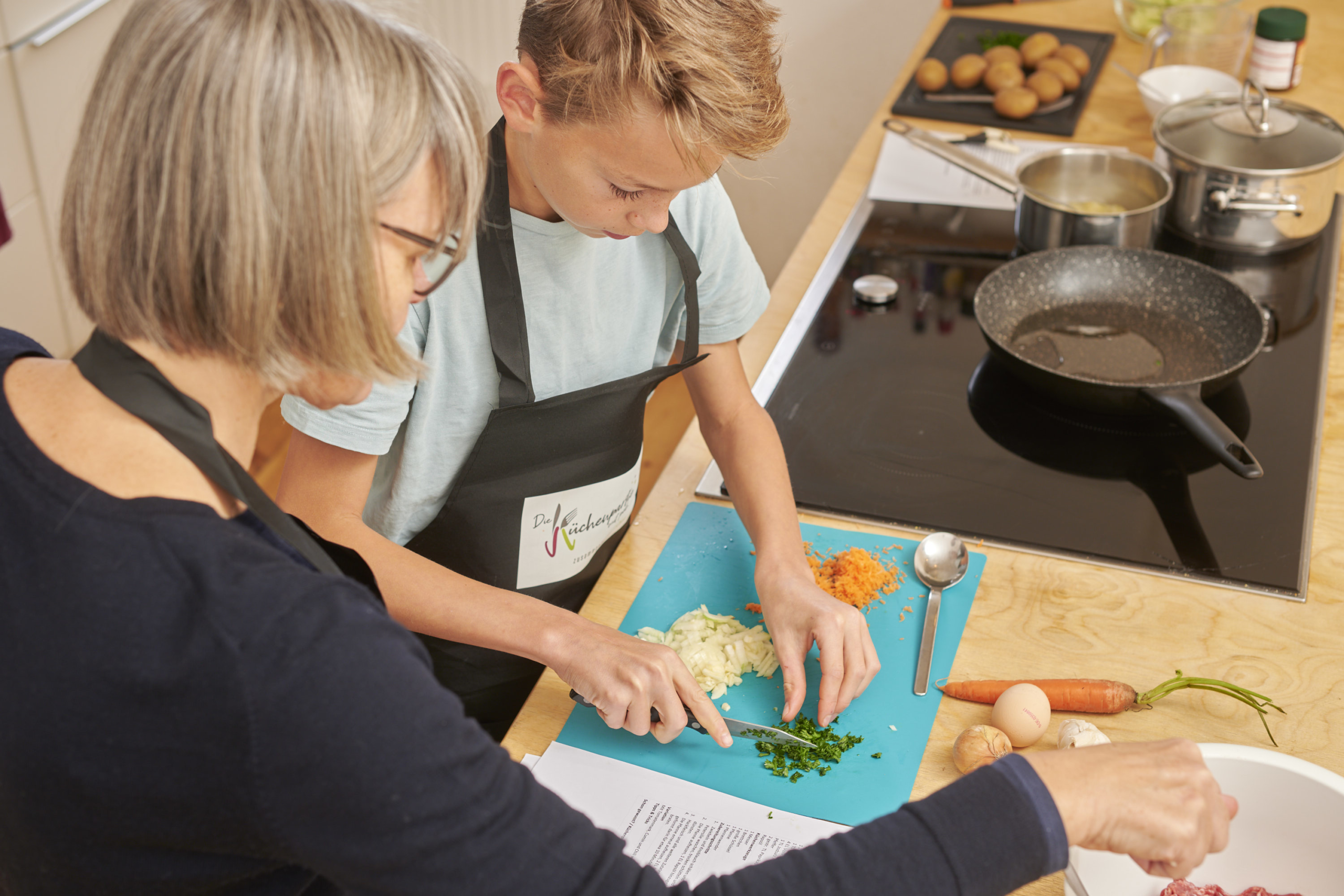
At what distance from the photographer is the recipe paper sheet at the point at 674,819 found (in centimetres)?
93

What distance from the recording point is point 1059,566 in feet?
4.02

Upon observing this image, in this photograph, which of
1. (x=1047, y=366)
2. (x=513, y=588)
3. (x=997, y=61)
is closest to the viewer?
(x=513, y=588)

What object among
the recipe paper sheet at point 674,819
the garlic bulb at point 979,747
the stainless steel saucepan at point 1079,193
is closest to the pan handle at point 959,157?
the stainless steel saucepan at point 1079,193

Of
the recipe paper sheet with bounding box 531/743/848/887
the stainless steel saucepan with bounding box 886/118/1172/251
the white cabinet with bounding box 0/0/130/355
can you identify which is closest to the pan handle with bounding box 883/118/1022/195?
the stainless steel saucepan with bounding box 886/118/1172/251

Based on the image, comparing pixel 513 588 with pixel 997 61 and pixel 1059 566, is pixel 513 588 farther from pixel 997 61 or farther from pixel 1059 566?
pixel 997 61

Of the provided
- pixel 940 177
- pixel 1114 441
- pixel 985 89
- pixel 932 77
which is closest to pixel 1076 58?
pixel 985 89

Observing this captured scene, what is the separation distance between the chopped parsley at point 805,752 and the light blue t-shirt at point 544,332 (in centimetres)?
46

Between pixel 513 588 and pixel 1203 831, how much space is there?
789mm

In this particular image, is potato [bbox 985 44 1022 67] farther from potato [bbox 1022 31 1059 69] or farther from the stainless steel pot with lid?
the stainless steel pot with lid

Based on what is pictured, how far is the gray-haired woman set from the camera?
0.57 m

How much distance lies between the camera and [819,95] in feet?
10.0

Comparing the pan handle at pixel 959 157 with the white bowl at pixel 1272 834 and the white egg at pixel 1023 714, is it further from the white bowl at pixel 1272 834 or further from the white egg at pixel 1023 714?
the white bowl at pixel 1272 834

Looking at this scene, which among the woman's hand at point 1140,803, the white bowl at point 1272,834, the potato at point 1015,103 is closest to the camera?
the woman's hand at point 1140,803

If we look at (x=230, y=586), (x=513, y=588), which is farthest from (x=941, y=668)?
(x=230, y=586)
